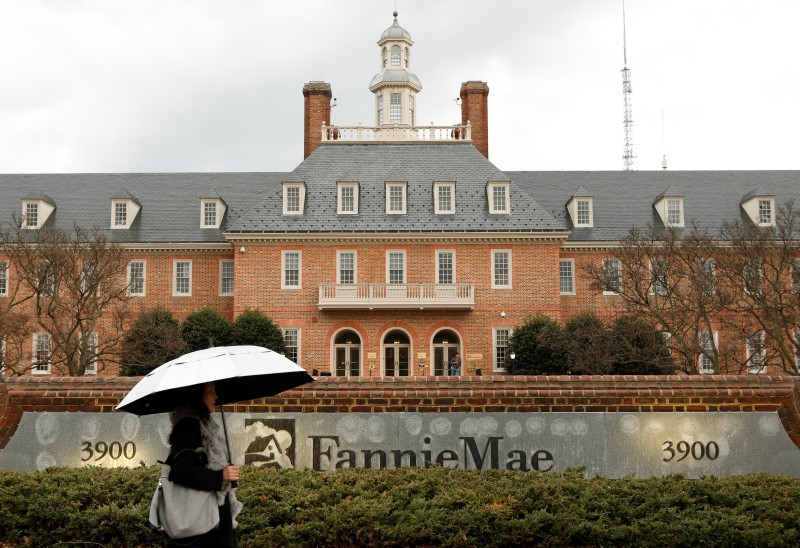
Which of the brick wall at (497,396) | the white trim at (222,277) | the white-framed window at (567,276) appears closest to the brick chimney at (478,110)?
the white-framed window at (567,276)

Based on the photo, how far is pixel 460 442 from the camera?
10.4 meters

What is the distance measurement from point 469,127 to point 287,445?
3613cm

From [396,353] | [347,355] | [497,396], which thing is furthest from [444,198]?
[497,396]

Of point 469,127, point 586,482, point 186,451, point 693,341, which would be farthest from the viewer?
point 469,127

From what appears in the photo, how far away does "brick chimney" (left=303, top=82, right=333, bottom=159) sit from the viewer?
48219mm

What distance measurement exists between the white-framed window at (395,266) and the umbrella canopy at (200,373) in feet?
112

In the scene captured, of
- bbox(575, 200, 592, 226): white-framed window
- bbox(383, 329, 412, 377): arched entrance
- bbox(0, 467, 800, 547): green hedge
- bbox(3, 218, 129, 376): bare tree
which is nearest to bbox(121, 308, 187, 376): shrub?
bbox(3, 218, 129, 376): bare tree

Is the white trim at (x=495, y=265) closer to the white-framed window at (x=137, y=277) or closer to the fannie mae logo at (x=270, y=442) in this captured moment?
the white-framed window at (x=137, y=277)

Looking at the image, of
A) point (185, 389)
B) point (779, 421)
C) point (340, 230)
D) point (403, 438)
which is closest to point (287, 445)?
point (403, 438)

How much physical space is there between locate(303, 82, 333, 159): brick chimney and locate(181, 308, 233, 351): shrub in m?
12.9

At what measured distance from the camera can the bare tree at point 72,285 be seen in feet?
113

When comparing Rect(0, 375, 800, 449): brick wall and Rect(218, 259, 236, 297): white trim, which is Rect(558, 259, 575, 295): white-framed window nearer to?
Rect(218, 259, 236, 297): white trim

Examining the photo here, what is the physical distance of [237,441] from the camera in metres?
10.4

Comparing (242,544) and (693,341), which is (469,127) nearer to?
(693,341)
